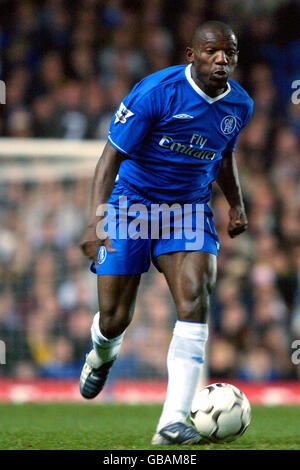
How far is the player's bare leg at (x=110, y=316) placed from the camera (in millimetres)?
4613

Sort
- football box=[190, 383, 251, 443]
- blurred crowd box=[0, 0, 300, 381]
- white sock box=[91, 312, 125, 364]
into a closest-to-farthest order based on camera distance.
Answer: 1. football box=[190, 383, 251, 443]
2. white sock box=[91, 312, 125, 364]
3. blurred crowd box=[0, 0, 300, 381]

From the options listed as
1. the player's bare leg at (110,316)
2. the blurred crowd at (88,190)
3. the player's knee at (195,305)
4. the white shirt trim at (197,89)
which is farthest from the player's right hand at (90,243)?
the blurred crowd at (88,190)

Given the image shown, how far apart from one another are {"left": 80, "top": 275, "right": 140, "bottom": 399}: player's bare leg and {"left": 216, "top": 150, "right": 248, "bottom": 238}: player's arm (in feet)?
1.97

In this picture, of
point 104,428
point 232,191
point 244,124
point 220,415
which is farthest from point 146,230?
point 104,428

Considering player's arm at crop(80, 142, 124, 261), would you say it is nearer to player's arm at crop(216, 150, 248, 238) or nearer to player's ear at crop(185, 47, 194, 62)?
player's ear at crop(185, 47, 194, 62)

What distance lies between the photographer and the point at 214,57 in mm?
4066

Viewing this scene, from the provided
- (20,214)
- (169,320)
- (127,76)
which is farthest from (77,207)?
(127,76)

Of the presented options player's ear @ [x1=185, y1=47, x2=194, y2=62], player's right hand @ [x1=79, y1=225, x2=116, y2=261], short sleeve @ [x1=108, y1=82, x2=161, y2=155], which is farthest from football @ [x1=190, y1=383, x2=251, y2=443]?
player's ear @ [x1=185, y1=47, x2=194, y2=62]

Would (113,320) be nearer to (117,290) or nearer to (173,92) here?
(117,290)

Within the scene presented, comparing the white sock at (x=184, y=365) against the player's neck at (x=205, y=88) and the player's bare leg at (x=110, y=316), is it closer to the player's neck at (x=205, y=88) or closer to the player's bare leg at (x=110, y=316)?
the player's bare leg at (x=110, y=316)

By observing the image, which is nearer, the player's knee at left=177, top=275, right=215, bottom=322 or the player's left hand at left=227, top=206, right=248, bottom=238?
the player's knee at left=177, top=275, right=215, bottom=322

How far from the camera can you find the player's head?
4.04 metres

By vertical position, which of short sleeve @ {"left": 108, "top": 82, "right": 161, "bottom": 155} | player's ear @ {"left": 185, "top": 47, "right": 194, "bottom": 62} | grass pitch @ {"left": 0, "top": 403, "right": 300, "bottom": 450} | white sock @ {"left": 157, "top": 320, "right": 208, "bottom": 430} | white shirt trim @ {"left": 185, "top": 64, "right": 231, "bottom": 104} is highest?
player's ear @ {"left": 185, "top": 47, "right": 194, "bottom": 62}

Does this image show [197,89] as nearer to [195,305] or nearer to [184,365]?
[195,305]
